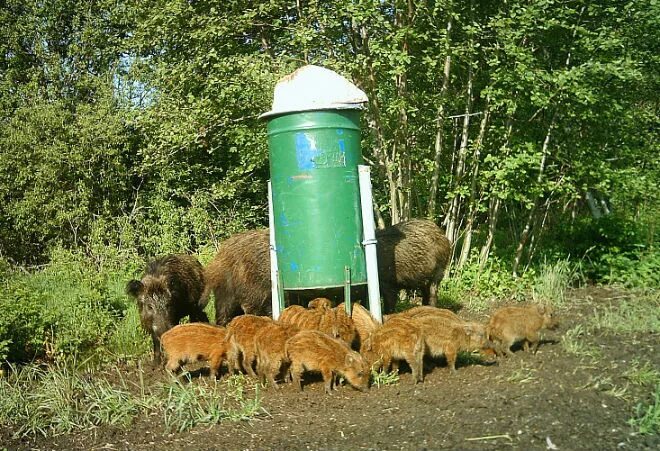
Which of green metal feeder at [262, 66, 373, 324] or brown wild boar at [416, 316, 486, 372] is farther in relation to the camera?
green metal feeder at [262, 66, 373, 324]

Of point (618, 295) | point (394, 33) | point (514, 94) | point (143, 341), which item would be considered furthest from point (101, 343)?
point (618, 295)

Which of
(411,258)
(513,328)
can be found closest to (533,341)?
(513,328)

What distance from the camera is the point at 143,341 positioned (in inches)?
310

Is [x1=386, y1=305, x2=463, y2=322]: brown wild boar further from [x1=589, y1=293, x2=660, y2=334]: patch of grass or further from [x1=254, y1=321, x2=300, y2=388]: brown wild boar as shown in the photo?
[x1=589, y1=293, x2=660, y2=334]: patch of grass

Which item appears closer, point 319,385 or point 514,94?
point 319,385

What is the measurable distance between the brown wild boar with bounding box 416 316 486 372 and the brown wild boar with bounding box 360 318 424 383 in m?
0.13

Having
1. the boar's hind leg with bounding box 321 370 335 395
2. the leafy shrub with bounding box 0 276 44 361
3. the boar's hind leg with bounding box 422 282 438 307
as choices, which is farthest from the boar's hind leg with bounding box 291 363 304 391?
the boar's hind leg with bounding box 422 282 438 307

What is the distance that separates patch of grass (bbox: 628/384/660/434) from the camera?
14.5ft

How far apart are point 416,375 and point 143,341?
3276 millimetres

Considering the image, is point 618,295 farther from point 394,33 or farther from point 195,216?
point 195,216

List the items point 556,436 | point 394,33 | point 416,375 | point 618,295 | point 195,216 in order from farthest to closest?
1. point 195,216
2. point 618,295
3. point 394,33
4. point 416,375
5. point 556,436

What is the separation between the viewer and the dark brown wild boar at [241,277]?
26.9 feet

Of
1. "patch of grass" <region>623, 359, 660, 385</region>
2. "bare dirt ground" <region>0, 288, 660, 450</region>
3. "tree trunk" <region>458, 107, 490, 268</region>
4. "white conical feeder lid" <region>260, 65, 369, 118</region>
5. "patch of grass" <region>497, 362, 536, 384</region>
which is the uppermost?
"white conical feeder lid" <region>260, 65, 369, 118</region>

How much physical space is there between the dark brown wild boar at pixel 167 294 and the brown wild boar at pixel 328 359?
2028 mm
